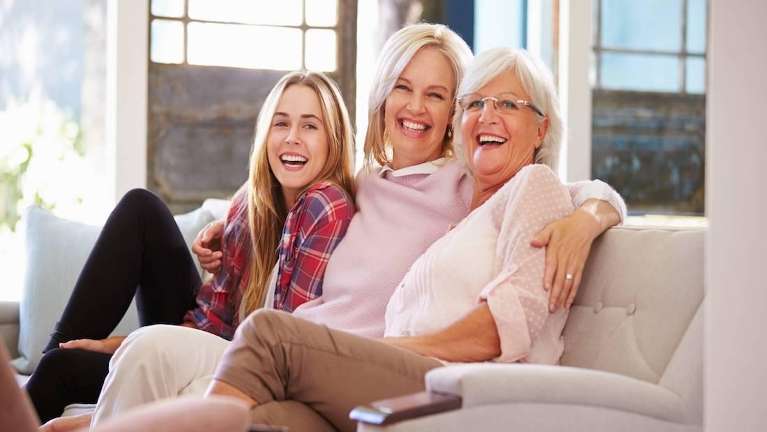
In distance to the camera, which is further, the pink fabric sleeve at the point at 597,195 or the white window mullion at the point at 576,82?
the white window mullion at the point at 576,82

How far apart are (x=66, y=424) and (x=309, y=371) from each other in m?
0.79

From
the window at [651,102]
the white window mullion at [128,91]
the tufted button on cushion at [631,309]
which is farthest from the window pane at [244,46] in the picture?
the tufted button on cushion at [631,309]

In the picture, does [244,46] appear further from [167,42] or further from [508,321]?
[508,321]

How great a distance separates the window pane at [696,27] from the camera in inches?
197

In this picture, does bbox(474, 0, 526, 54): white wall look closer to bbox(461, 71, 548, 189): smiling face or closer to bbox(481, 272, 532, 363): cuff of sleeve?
bbox(461, 71, 548, 189): smiling face

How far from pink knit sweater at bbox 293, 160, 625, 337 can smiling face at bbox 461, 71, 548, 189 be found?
16 cm

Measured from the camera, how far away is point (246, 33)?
4.46 meters

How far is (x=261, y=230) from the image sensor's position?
2.84 m

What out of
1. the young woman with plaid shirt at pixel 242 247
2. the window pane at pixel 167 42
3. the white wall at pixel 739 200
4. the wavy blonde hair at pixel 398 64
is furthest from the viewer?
the window pane at pixel 167 42

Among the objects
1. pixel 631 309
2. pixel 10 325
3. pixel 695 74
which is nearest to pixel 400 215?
pixel 631 309

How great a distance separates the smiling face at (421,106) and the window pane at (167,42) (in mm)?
1806

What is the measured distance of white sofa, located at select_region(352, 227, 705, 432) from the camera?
68.4 inches

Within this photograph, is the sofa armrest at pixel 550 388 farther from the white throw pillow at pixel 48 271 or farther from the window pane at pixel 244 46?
the window pane at pixel 244 46

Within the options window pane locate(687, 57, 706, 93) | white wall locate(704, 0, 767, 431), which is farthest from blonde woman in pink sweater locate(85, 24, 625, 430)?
window pane locate(687, 57, 706, 93)
